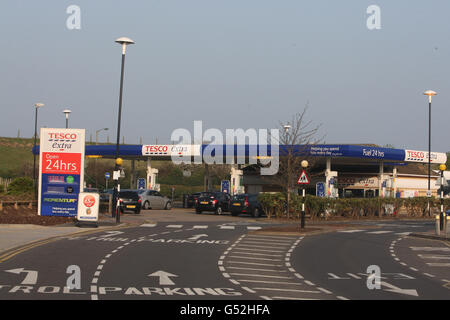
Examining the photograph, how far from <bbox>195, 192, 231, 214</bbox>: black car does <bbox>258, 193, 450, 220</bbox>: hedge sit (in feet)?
16.0

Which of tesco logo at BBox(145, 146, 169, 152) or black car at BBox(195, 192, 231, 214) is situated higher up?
tesco logo at BBox(145, 146, 169, 152)

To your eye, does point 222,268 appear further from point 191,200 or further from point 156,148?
point 156,148

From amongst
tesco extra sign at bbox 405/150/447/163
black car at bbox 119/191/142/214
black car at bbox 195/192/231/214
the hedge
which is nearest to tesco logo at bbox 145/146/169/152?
black car at bbox 195/192/231/214

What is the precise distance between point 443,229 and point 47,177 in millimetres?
18834

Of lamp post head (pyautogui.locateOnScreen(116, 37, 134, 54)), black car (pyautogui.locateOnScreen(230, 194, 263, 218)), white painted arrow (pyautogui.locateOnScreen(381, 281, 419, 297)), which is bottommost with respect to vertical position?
white painted arrow (pyautogui.locateOnScreen(381, 281, 419, 297))

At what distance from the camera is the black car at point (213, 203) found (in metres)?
44.1

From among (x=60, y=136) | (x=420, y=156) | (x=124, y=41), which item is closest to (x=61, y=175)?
(x=60, y=136)

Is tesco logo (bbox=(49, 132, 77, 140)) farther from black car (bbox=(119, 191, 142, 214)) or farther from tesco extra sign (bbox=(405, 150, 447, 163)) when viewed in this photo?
tesco extra sign (bbox=(405, 150, 447, 163))

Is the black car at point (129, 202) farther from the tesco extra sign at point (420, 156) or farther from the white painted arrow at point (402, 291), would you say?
the white painted arrow at point (402, 291)

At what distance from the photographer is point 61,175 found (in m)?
30.7

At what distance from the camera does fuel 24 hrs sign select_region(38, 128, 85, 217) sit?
3059 cm

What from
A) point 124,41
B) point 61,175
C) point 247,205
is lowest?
point 247,205

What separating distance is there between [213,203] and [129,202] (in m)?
6.86

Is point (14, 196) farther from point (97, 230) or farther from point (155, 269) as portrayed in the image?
point (155, 269)
